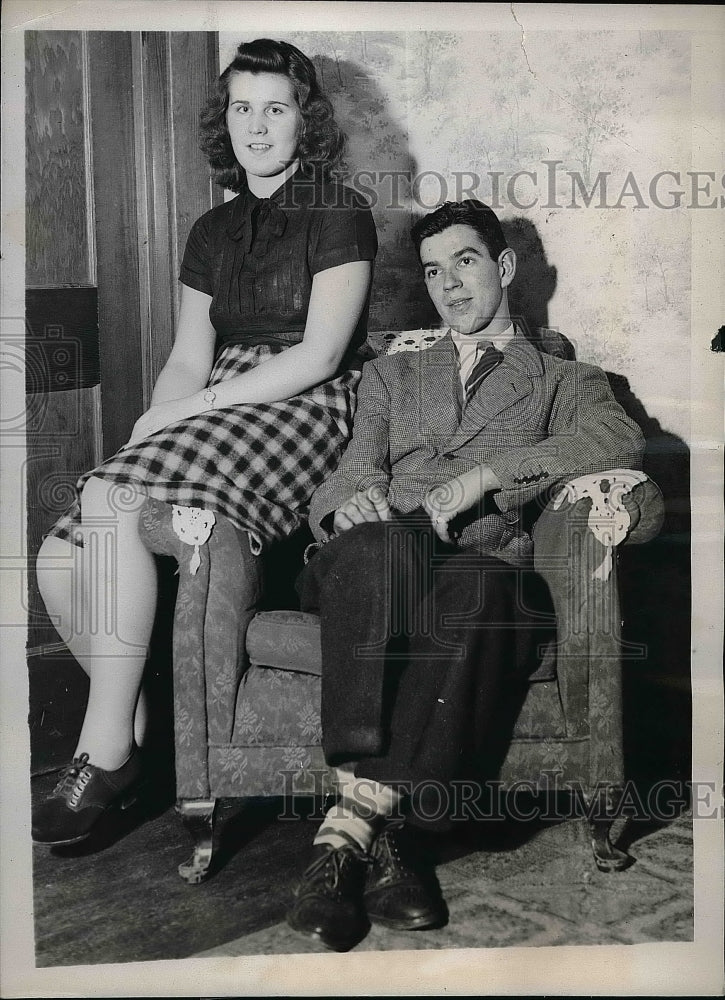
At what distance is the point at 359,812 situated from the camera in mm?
1863

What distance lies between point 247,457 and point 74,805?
32.9 inches

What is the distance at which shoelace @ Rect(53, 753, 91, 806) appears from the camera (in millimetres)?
1948

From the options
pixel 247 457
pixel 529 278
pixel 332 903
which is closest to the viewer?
pixel 332 903

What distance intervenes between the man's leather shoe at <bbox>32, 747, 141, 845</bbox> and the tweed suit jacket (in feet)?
2.35

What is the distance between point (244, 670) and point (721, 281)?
1360 millimetres

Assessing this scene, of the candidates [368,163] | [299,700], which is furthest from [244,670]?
[368,163]

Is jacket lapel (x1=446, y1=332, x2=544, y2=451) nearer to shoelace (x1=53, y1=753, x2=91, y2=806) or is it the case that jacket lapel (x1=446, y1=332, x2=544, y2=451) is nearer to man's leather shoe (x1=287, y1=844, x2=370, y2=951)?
man's leather shoe (x1=287, y1=844, x2=370, y2=951)

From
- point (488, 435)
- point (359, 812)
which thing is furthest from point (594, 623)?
point (359, 812)

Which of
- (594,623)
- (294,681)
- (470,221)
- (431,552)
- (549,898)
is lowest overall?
(549,898)

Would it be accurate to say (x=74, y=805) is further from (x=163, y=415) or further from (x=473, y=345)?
(x=473, y=345)

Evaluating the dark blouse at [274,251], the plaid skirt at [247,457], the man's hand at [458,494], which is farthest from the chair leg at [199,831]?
the dark blouse at [274,251]

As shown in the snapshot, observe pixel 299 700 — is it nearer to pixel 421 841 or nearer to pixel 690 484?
pixel 421 841

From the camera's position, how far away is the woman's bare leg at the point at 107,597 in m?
1.98

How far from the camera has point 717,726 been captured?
2014 mm
